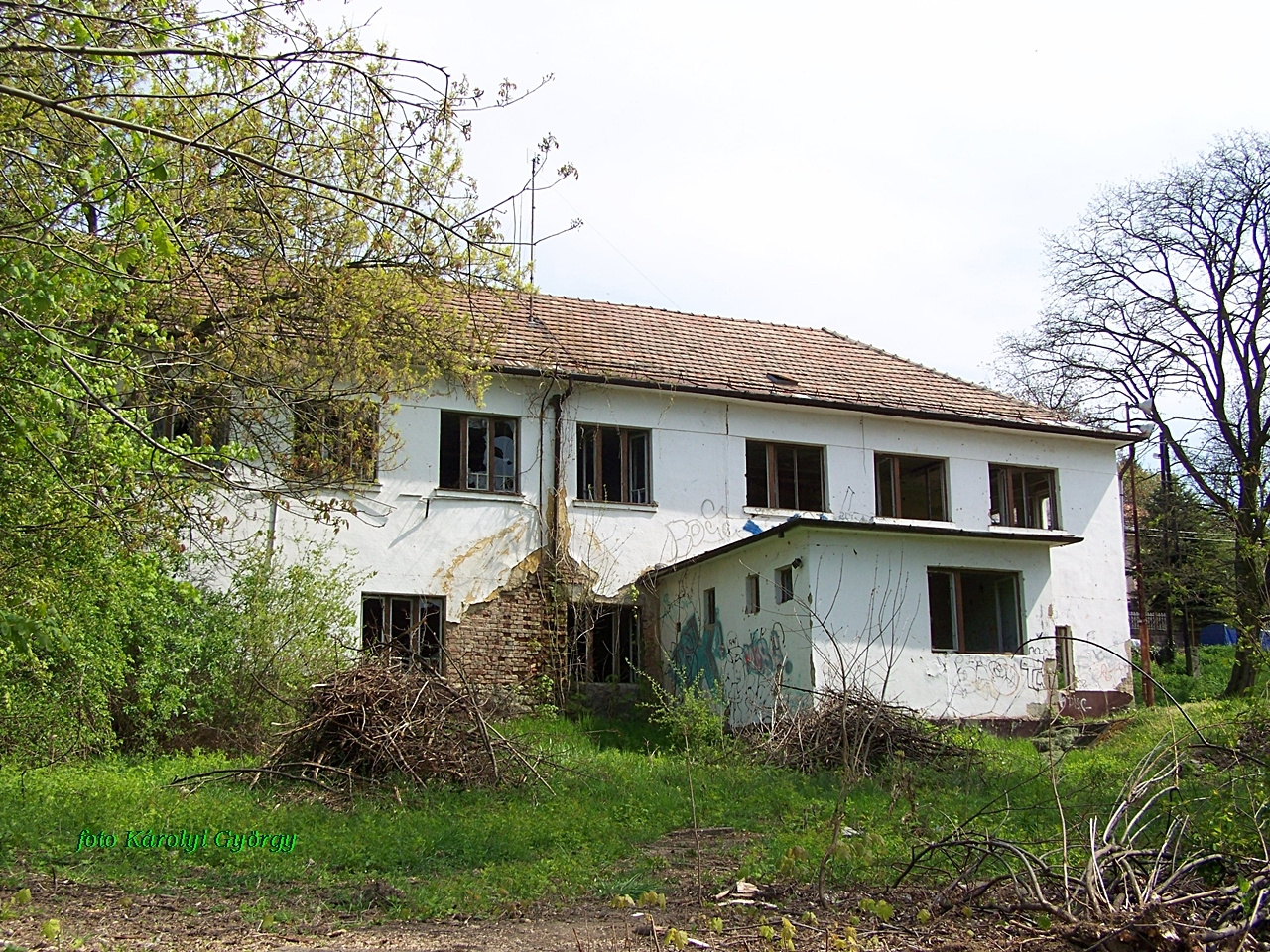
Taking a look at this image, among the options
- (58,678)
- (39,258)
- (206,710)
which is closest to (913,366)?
(206,710)

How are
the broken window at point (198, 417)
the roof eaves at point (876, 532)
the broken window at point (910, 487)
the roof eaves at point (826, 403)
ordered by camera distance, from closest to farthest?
the broken window at point (198, 417) < the roof eaves at point (876, 532) < the roof eaves at point (826, 403) < the broken window at point (910, 487)

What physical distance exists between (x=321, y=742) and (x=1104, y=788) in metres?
7.94

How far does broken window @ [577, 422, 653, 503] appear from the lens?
19250 mm

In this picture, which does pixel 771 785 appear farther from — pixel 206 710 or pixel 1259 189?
pixel 1259 189

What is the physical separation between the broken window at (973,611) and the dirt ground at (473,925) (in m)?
10.3

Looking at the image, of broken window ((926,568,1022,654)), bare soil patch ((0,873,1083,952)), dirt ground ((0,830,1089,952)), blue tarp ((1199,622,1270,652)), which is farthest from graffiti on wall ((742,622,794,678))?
blue tarp ((1199,622,1270,652))

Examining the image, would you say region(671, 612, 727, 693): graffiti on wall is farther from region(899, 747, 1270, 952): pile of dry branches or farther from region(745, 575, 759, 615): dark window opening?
region(899, 747, 1270, 952): pile of dry branches

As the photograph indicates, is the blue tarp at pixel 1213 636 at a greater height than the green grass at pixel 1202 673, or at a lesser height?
greater

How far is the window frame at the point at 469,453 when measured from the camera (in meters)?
18.5

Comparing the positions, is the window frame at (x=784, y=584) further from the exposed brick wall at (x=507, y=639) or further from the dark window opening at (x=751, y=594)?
the exposed brick wall at (x=507, y=639)

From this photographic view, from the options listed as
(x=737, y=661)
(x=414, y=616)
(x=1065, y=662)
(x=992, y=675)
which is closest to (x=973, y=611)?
(x=992, y=675)

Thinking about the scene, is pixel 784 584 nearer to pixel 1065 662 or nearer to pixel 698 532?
pixel 698 532

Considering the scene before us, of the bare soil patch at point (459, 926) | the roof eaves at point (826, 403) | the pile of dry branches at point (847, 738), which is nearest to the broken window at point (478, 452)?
the roof eaves at point (826, 403)

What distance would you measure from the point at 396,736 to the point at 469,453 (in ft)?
26.8
